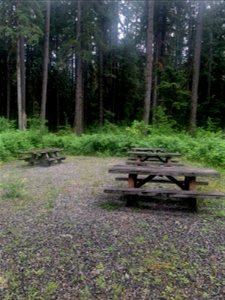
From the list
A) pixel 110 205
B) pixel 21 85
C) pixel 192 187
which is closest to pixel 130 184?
pixel 110 205

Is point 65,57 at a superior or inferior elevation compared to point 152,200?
superior

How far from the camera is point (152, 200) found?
576cm

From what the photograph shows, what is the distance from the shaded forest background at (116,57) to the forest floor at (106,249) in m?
11.7

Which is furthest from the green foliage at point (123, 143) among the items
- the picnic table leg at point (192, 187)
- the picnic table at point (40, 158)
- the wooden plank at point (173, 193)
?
the wooden plank at point (173, 193)

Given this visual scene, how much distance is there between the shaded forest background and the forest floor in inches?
459

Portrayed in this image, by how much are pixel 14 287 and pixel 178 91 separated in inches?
699

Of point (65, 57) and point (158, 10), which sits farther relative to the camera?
point (158, 10)

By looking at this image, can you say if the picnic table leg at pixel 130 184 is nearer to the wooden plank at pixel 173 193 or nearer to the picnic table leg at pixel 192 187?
the wooden plank at pixel 173 193

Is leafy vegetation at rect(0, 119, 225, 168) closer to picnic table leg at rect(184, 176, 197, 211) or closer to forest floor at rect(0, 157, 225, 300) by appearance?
picnic table leg at rect(184, 176, 197, 211)

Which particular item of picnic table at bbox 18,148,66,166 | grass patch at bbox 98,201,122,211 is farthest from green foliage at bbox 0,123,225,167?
grass patch at bbox 98,201,122,211

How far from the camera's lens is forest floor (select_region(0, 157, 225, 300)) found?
9.37ft

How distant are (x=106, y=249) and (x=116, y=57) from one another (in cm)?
2546

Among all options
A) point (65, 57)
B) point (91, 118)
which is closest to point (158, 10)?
point (65, 57)

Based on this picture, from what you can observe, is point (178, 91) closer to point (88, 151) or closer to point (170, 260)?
point (88, 151)
